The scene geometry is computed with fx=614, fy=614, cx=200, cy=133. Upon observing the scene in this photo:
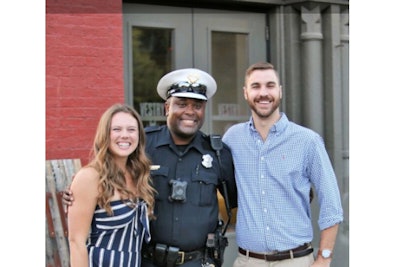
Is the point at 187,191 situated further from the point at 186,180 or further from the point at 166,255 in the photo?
the point at 166,255

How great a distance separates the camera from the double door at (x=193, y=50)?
5.67 metres

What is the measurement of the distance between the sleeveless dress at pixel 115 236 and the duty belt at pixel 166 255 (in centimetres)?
22

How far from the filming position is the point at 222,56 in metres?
6.12

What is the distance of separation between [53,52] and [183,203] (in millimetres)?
2146

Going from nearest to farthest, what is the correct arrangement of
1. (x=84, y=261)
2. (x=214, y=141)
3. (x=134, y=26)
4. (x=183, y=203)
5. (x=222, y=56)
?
(x=84, y=261) < (x=183, y=203) < (x=214, y=141) < (x=134, y=26) < (x=222, y=56)

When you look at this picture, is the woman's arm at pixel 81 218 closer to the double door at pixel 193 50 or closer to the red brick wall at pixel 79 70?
the red brick wall at pixel 79 70

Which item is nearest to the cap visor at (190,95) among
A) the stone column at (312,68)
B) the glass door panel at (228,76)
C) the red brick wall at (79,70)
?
the red brick wall at (79,70)

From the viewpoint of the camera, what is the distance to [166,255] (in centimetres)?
342

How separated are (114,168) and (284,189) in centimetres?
102

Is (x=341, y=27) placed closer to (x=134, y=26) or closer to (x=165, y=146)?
(x=134, y=26)

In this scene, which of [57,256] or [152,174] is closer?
[152,174]

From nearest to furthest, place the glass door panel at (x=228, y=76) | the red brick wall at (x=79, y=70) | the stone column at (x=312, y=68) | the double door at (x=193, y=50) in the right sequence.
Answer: the red brick wall at (x=79, y=70) < the double door at (x=193, y=50) < the stone column at (x=312, y=68) < the glass door panel at (x=228, y=76)

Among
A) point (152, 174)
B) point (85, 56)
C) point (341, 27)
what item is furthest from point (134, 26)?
point (152, 174)

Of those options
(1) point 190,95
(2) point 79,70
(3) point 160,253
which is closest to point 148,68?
(2) point 79,70
